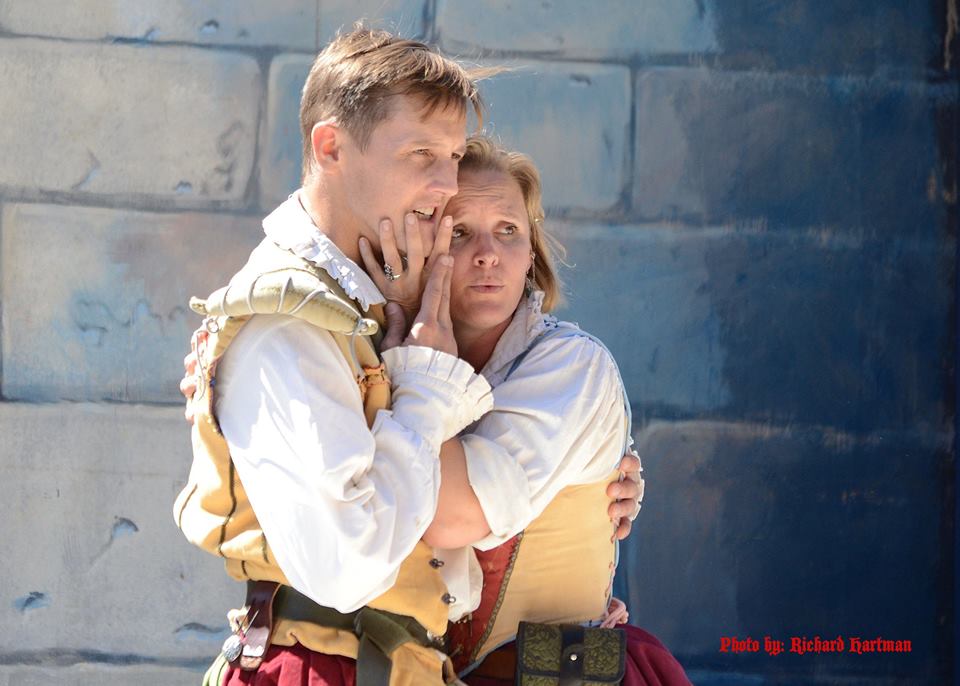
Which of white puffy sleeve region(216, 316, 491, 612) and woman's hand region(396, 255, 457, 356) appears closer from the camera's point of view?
white puffy sleeve region(216, 316, 491, 612)

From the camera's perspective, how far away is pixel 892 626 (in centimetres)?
432

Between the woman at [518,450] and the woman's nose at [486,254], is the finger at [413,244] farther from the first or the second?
the woman's nose at [486,254]

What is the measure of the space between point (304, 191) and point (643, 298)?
1896 mm

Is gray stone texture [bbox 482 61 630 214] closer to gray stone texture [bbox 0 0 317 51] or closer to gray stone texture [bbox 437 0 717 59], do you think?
gray stone texture [bbox 437 0 717 59]

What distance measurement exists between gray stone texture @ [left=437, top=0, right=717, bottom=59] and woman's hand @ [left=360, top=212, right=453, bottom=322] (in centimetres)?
185

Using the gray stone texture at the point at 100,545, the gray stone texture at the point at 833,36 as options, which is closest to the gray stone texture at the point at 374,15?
the gray stone texture at the point at 833,36

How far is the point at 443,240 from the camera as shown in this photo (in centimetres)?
257

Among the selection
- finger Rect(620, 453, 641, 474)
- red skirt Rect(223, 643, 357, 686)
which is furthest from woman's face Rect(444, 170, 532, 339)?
red skirt Rect(223, 643, 357, 686)

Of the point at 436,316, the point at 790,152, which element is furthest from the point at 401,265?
the point at 790,152

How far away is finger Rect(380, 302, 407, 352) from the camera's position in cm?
243

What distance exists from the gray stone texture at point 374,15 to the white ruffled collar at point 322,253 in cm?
187

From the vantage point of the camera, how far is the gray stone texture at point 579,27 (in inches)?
166

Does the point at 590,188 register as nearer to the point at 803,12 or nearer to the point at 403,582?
the point at 803,12

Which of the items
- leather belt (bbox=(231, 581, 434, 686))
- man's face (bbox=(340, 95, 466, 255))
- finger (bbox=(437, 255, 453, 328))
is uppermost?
man's face (bbox=(340, 95, 466, 255))
